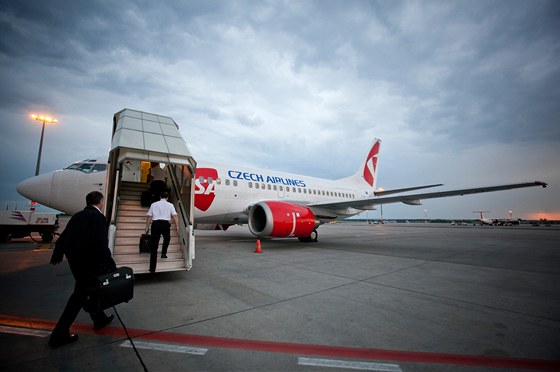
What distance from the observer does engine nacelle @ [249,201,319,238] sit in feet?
29.7

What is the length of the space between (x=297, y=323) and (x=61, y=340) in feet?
8.16

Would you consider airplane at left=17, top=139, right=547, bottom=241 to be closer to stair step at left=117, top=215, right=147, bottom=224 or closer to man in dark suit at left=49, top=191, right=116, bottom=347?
stair step at left=117, top=215, right=147, bottom=224

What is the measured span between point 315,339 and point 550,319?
323 centimetres

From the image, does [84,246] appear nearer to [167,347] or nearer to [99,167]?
[167,347]

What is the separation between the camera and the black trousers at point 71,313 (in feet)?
7.91

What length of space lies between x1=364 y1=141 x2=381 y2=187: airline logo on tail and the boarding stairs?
1666 centimetres

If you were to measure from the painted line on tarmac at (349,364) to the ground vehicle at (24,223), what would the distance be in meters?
13.6

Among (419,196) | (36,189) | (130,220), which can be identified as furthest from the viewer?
(419,196)

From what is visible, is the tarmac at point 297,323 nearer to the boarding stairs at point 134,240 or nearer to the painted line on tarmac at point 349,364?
the painted line on tarmac at point 349,364

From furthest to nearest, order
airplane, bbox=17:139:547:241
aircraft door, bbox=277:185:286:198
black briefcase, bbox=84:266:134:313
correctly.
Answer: aircraft door, bbox=277:185:286:198
airplane, bbox=17:139:547:241
black briefcase, bbox=84:266:134:313

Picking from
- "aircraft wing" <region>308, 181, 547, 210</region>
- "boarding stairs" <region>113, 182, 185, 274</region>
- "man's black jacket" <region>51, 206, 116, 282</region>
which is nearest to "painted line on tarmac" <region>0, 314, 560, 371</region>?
"man's black jacket" <region>51, 206, 116, 282</region>

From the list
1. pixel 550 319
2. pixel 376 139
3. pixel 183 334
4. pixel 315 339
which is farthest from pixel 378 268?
pixel 376 139

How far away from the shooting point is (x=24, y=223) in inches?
A: 407

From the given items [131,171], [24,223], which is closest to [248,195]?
[131,171]
